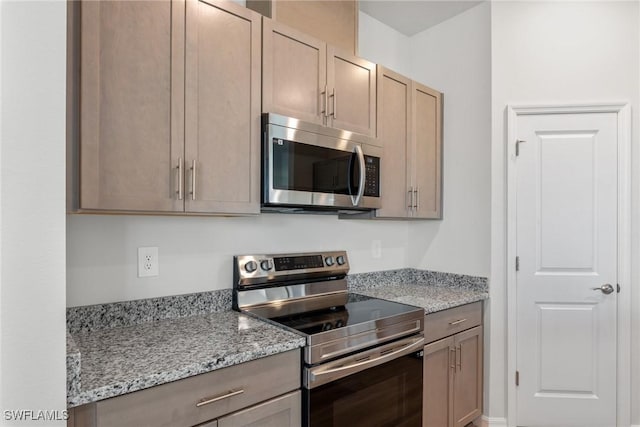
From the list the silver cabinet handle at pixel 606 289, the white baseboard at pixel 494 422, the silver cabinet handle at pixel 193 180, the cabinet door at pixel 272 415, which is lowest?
the white baseboard at pixel 494 422

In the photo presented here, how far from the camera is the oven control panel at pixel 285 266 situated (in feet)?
6.34

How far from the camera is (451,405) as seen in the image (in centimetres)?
222

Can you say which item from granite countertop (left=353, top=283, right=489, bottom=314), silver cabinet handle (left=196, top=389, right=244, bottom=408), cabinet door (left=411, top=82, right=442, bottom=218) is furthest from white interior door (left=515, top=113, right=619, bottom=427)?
silver cabinet handle (left=196, top=389, right=244, bottom=408)

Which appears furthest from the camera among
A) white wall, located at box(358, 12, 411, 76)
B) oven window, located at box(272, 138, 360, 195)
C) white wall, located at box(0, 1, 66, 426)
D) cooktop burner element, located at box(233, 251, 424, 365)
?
white wall, located at box(358, 12, 411, 76)

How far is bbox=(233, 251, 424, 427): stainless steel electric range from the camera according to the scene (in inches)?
59.6

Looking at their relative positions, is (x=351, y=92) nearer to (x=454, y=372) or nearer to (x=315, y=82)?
(x=315, y=82)

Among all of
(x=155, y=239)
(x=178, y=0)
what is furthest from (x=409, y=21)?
(x=155, y=239)

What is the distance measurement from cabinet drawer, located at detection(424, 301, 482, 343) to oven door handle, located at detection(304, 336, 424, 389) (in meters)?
0.13

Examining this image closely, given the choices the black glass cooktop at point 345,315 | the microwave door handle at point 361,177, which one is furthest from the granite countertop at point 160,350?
the microwave door handle at point 361,177

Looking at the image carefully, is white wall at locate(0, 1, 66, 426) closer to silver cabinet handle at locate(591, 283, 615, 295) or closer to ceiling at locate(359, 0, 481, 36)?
ceiling at locate(359, 0, 481, 36)

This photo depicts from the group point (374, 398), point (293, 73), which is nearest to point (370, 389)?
point (374, 398)

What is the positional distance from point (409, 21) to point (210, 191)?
210 centimetres

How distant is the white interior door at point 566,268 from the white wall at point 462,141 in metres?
0.22

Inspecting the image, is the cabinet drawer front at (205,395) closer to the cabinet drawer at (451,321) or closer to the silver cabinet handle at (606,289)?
the cabinet drawer at (451,321)
